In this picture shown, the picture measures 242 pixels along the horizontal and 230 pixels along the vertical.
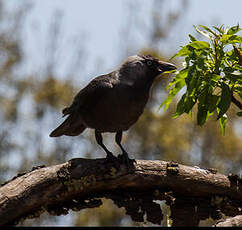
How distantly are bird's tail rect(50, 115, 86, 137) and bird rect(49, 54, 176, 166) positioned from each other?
3 centimetres

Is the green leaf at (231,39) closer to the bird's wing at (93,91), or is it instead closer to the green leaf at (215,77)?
the green leaf at (215,77)

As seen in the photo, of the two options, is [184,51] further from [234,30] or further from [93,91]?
[93,91]

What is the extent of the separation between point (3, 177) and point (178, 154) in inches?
223

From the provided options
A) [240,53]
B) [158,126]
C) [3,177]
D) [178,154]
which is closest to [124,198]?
[240,53]

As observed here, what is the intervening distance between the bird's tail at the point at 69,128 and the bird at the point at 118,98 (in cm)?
3

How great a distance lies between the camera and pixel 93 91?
16.2 feet

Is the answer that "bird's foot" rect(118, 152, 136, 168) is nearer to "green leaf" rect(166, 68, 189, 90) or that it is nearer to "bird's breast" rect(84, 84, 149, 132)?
"bird's breast" rect(84, 84, 149, 132)

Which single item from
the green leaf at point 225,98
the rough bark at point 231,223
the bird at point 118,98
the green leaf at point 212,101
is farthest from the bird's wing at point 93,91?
the rough bark at point 231,223

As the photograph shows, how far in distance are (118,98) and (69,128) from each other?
0.88 meters

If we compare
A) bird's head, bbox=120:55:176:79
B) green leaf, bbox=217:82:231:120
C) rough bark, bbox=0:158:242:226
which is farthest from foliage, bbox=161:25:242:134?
bird's head, bbox=120:55:176:79

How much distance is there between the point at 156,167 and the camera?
4242 mm

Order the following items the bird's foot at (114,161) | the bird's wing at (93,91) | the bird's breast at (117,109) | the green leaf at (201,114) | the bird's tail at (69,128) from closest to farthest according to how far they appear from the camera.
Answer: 1. the green leaf at (201,114)
2. the bird's foot at (114,161)
3. the bird's breast at (117,109)
4. the bird's wing at (93,91)
5. the bird's tail at (69,128)

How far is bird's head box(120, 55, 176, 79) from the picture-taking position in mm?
5158

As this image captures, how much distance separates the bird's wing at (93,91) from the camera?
4891 mm
